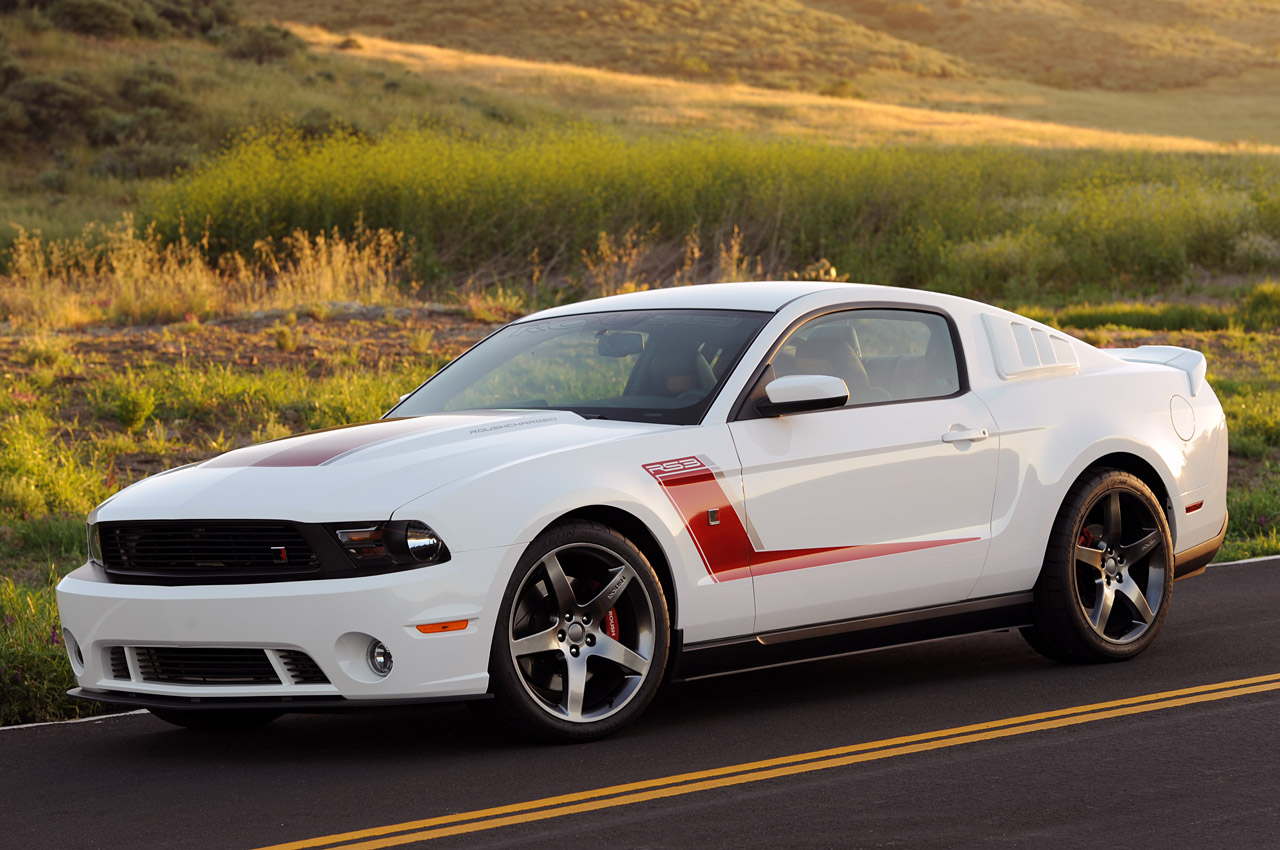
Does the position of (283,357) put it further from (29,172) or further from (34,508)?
(29,172)

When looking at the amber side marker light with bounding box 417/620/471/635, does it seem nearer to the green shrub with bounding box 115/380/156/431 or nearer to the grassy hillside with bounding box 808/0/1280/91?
the green shrub with bounding box 115/380/156/431

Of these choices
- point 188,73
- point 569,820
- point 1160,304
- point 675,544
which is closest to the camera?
point 569,820

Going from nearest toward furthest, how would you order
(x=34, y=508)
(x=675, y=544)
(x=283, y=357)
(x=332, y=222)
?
(x=675, y=544)
(x=34, y=508)
(x=283, y=357)
(x=332, y=222)

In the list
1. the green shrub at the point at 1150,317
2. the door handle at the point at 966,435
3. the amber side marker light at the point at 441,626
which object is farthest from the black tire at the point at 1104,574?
the green shrub at the point at 1150,317

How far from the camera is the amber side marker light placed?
223 inches

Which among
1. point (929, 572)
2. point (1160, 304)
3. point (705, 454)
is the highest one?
point (705, 454)

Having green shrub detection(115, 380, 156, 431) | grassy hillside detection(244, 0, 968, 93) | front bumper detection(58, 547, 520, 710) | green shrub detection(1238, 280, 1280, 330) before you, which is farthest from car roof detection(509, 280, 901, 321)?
grassy hillside detection(244, 0, 968, 93)

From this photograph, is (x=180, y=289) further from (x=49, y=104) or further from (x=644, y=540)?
(x=49, y=104)

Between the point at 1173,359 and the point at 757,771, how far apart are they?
154 inches

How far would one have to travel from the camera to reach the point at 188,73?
51.8m

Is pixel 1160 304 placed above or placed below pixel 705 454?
below

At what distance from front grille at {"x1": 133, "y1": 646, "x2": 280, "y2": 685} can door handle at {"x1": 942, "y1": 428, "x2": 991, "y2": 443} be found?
2.97m

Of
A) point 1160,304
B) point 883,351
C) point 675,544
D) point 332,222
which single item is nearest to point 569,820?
point 675,544

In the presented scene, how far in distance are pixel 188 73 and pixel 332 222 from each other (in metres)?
26.9
